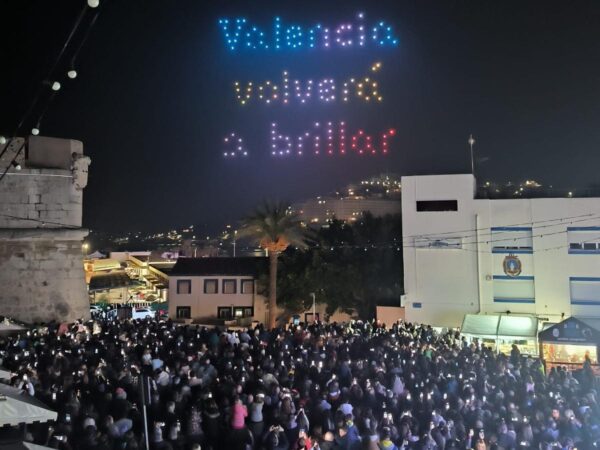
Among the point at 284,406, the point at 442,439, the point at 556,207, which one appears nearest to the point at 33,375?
the point at 284,406

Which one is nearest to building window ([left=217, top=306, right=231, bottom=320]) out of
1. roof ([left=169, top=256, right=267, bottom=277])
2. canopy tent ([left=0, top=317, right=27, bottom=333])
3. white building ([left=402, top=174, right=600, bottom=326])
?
roof ([left=169, top=256, right=267, bottom=277])

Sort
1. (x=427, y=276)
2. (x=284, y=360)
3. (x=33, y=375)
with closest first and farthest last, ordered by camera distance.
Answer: (x=33, y=375) < (x=284, y=360) < (x=427, y=276)

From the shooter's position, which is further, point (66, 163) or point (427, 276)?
point (427, 276)

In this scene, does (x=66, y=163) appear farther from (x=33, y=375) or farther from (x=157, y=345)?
(x=33, y=375)

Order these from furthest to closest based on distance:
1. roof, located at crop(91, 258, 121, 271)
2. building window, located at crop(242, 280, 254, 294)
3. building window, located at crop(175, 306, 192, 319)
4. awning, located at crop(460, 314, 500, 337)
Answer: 1. roof, located at crop(91, 258, 121, 271)
2. building window, located at crop(175, 306, 192, 319)
3. building window, located at crop(242, 280, 254, 294)
4. awning, located at crop(460, 314, 500, 337)

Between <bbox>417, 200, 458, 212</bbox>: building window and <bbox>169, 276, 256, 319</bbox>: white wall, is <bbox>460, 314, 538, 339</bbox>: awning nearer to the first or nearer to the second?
<bbox>417, 200, 458, 212</bbox>: building window

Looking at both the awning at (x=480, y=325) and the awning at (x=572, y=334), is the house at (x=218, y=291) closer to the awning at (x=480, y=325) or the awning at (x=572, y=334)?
the awning at (x=480, y=325)
